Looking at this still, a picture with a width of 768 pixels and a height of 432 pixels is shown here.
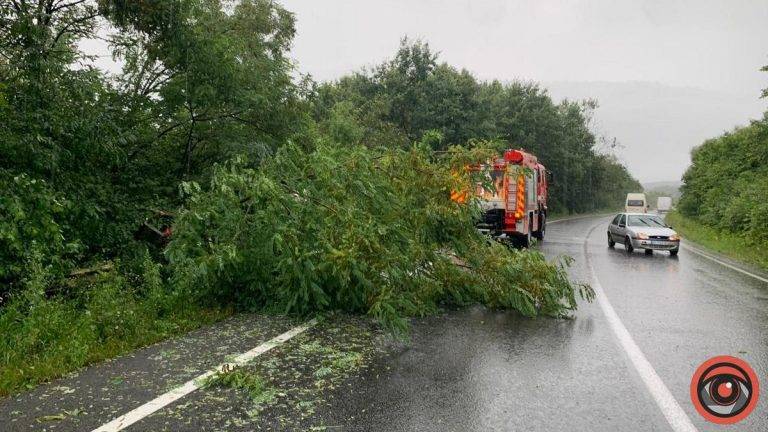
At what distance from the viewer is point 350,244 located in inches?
272

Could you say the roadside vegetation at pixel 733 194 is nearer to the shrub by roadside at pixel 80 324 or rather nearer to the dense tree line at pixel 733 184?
the dense tree line at pixel 733 184

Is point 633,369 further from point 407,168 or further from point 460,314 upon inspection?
point 407,168

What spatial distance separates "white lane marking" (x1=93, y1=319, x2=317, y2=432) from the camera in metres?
3.89

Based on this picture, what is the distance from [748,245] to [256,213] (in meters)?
21.2

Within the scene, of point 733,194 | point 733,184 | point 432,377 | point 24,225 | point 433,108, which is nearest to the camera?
point 432,377

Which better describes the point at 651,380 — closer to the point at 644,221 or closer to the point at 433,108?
the point at 644,221

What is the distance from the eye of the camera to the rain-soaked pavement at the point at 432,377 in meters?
4.09

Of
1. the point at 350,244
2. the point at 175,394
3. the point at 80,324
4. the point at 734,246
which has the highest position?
the point at 350,244

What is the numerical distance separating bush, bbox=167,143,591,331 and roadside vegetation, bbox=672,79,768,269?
39.3ft

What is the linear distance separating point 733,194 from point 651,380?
32.1 m

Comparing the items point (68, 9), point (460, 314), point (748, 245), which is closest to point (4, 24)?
point (68, 9)

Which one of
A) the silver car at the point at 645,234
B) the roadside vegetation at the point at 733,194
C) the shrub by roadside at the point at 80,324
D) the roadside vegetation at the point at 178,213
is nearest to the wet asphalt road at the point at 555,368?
the roadside vegetation at the point at 178,213

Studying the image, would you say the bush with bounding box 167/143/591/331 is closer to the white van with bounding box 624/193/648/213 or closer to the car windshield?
the car windshield

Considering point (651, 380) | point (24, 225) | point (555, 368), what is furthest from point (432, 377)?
point (24, 225)
